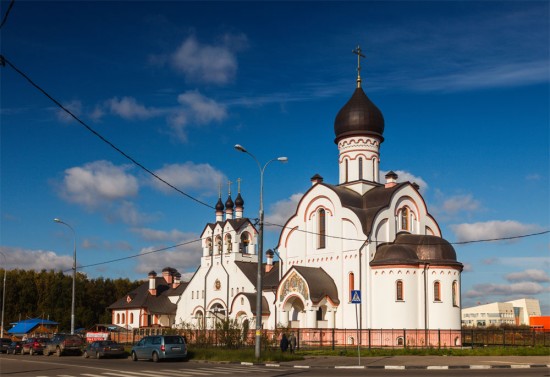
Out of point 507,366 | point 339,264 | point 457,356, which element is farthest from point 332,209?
point 507,366

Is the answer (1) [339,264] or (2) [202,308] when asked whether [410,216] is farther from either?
(2) [202,308]

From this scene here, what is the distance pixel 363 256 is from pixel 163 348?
59.1 ft

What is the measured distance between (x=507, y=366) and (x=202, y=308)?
4070cm

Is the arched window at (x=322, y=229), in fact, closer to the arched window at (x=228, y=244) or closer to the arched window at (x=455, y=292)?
the arched window at (x=455, y=292)

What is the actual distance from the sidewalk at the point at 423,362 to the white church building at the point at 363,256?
11.5 metres

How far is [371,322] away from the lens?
133ft

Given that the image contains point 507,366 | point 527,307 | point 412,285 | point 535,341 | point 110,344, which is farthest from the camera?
point 527,307

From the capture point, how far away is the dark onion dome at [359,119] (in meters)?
46.9

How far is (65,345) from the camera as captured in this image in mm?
34281

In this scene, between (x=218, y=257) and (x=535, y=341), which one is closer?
(x=535, y=341)

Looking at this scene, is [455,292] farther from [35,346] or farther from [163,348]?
[35,346]

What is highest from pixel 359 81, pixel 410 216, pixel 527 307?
pixel 359 81

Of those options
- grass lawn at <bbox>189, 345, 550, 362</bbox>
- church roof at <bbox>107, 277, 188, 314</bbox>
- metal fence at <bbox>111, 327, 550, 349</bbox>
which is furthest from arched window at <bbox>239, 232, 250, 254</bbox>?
grass lawn at <bbox>189, 345, 550, 362</bbox>

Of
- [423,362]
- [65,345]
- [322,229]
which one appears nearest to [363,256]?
[322,229]
